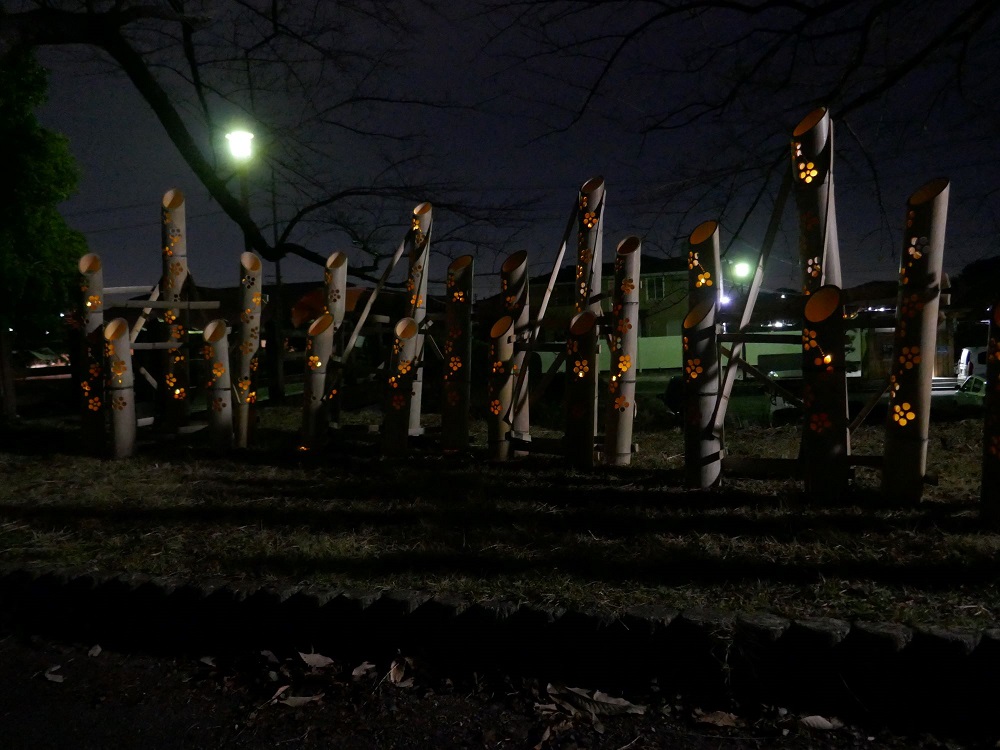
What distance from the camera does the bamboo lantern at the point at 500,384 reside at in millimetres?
6652

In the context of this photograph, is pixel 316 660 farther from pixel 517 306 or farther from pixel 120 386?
pixel 120 386

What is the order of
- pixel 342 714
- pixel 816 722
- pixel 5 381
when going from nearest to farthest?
pixel 816 722 → pixel 342 714 → pixel 5 381

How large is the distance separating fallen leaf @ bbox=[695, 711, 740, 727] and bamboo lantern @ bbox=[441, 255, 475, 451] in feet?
14.7

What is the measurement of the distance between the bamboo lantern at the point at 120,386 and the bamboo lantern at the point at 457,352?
3.86 metres

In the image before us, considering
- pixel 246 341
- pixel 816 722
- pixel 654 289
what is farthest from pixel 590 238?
pixel 654 289

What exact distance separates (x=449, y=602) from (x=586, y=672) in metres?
0.72

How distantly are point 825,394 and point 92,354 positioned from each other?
789cm

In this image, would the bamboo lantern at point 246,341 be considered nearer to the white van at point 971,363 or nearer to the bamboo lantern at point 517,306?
the bamboo lantern at point 517,306

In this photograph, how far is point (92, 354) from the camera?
8133 millimetres

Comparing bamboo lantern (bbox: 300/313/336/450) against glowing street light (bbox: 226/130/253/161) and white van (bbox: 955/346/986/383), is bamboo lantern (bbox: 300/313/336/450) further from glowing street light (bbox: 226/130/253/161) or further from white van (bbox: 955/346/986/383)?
white van (bbox: 955/346/986/383)

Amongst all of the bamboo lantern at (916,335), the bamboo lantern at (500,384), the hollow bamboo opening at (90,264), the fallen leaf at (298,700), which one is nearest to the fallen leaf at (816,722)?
the fallen leaf at (298,700)

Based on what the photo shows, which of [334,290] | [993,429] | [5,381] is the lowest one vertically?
[5,381]

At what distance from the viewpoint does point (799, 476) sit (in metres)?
5.23

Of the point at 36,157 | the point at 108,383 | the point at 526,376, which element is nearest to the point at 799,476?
the point at 526,376
